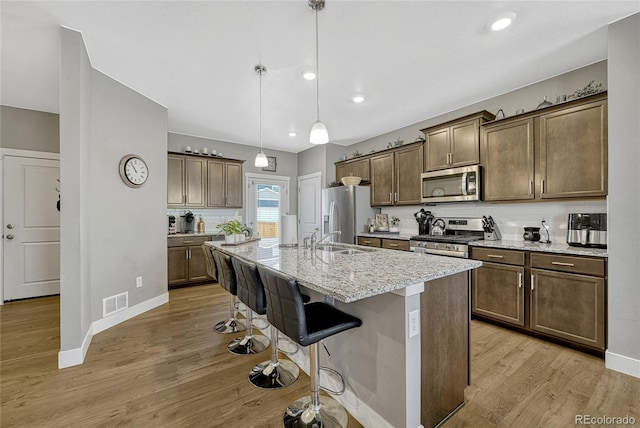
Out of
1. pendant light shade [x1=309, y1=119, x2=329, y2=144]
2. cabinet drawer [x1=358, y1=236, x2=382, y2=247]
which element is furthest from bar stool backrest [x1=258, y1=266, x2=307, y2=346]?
cabinet drawer [x1=358, y1=236, x2=382, y2=247]

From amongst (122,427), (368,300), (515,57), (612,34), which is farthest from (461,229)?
(122,427)

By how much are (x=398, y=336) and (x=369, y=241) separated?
322 centimetres

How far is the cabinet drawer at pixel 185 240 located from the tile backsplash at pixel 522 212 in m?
3.85

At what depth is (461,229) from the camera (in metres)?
3.88

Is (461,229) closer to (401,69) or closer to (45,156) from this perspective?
(401,69)

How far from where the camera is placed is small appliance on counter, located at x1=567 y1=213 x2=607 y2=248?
2.52 m

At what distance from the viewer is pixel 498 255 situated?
9.64 feet

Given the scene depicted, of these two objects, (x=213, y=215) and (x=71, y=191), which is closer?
(x=71, y=191)

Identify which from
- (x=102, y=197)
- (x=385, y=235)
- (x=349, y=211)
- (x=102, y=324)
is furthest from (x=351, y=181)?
(x=102, y=324)

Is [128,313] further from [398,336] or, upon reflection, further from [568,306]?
[568,306]

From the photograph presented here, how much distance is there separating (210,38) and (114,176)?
6.45 ft

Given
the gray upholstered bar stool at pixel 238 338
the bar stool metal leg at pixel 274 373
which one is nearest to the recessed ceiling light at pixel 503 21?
the gray upholstered bar stool at pixel 238 338

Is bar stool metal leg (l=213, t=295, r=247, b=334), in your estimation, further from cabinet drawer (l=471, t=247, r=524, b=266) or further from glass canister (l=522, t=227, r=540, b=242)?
glass canister (l=522, t=227, r=540, b=242)

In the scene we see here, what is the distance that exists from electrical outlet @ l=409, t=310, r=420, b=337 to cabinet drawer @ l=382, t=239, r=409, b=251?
2583 mm
